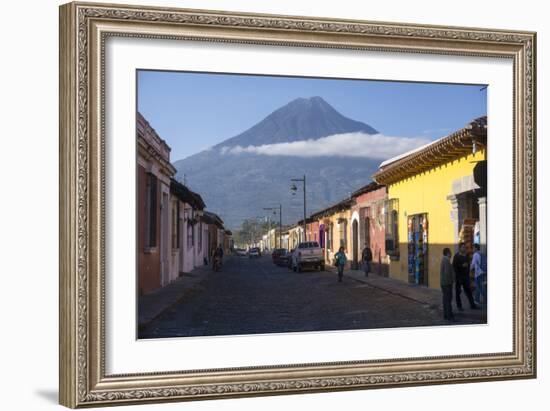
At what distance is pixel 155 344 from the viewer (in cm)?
648

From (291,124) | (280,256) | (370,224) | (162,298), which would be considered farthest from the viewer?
(370,224)

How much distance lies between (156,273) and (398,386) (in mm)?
2595

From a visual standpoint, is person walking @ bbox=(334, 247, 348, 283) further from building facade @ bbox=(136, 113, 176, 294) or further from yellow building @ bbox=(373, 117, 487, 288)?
building facade @ bbox=(136, 113, 176, 294)

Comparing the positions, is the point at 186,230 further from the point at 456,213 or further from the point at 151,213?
the point at 456,213

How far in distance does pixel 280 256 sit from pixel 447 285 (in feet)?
5.83

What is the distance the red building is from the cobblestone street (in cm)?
52

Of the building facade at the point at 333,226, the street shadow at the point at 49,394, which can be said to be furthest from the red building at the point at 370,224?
the street shadow at the point at 49,394

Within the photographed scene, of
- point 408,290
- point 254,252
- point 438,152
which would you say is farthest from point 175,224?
point 438,152

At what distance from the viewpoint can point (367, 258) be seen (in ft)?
27.6

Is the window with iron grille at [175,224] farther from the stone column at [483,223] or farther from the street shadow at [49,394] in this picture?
the stone column at [483,223]

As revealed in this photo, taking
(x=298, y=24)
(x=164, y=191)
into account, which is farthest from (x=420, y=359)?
(x=298, y=24)

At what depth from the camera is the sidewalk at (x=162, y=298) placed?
645cm

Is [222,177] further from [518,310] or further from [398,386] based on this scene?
[518,310]

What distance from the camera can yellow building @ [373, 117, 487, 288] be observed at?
306 inches
